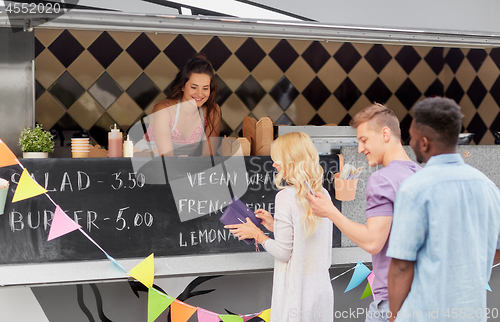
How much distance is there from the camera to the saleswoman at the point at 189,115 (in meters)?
2.70

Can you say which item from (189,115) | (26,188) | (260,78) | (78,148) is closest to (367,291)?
(189,115)

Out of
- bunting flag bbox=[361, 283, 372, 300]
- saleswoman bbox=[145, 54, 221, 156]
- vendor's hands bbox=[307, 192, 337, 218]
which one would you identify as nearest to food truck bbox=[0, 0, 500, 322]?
bunting flag bbox=[361, 283, 372, 300]

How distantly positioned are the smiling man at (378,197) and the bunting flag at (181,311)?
110cm

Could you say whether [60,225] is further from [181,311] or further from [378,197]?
[378,197]

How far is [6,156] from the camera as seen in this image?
218 centimetres

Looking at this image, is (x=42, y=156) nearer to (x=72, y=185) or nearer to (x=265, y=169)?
(x=72, y=185)

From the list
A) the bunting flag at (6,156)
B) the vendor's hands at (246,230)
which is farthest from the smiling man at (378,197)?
the bunting flag at (6,156)

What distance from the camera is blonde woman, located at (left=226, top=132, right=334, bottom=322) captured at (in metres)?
1.72

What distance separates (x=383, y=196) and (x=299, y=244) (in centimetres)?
49

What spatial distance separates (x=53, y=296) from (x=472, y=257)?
7.47ft

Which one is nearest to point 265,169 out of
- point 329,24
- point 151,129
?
point 151,129

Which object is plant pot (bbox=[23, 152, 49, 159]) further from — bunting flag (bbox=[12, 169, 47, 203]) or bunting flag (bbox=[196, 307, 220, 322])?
bunting flag (bbox=[196, 307, 220, 322])

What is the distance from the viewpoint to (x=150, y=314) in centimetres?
211

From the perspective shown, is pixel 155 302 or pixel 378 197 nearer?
pixel 378 197
